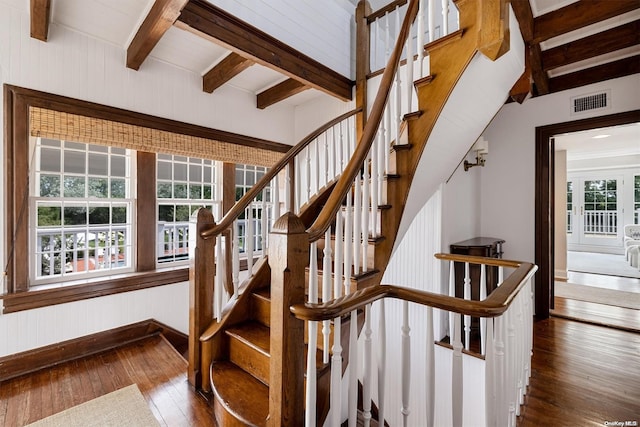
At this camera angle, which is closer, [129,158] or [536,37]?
[536,37]

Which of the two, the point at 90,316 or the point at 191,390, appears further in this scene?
the point at 90,316

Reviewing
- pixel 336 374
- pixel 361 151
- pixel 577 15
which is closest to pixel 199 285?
pixel 336 374

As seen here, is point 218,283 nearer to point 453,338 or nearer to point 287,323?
point 287,323

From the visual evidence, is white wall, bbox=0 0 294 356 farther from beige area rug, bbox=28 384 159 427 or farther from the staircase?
the staircase

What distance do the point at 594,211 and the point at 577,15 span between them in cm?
814

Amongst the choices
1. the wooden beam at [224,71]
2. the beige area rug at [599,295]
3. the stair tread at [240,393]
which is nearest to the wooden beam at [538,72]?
the wooden beam at [224,71]

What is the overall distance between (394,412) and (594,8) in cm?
380

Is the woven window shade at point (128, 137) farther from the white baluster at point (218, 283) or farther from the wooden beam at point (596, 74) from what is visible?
the wooden beam at point (596, 74)

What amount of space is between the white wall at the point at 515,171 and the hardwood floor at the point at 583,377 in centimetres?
104

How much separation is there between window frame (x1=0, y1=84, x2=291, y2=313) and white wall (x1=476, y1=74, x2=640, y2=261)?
3.91m

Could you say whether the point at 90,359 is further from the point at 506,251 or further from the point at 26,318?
the point at 506,251

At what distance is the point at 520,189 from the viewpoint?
371 centimetres

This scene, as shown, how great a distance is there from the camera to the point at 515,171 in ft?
12.3

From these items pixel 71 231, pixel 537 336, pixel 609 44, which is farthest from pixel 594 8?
pixel 71 231
